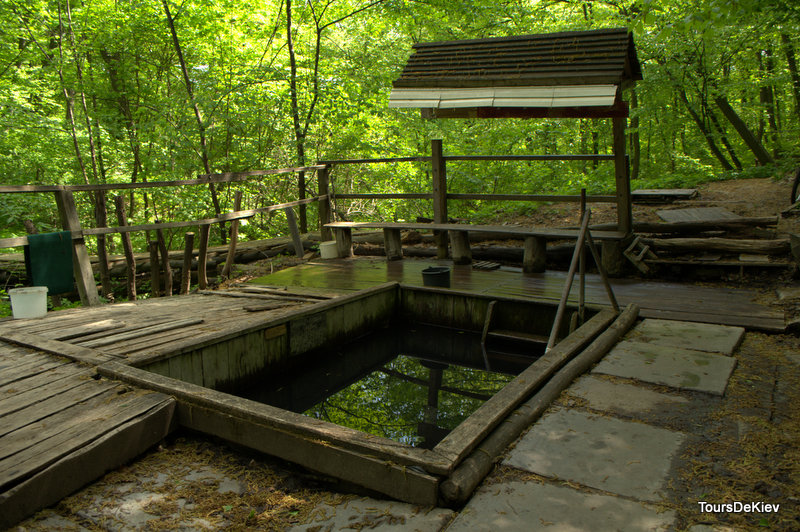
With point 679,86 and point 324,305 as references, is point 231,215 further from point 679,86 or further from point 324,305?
point 679,86

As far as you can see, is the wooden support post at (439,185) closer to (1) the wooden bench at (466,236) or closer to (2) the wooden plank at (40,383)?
(1) the wooden bench at (466,236)

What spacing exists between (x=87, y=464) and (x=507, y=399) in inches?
86.9

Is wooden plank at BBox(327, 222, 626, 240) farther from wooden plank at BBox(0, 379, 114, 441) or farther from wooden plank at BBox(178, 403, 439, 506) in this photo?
wooden plank at BBox(0, 379, 114, 441)

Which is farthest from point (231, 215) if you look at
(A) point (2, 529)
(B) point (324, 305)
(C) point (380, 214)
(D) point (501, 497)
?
(C) point (380, 214)

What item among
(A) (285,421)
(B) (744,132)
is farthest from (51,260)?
(B) (744,132)

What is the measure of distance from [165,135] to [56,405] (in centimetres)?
980

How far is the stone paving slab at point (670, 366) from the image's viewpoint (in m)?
3.50

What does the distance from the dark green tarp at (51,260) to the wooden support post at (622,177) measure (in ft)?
20.2

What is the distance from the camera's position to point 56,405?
311cm

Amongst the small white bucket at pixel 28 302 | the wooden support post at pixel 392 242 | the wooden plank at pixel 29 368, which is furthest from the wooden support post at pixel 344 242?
the wooden plank at pixel 29 368

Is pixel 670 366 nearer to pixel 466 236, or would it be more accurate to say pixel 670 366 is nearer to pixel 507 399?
pixel 507 399

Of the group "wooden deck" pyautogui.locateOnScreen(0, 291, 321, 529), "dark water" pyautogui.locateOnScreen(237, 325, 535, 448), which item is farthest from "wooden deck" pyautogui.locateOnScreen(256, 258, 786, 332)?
"wooden deck" pyautogui.locateOnScreen(0, 291, 321, 529)

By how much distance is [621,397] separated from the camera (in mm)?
3320

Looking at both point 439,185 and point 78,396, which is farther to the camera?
point 439,185
